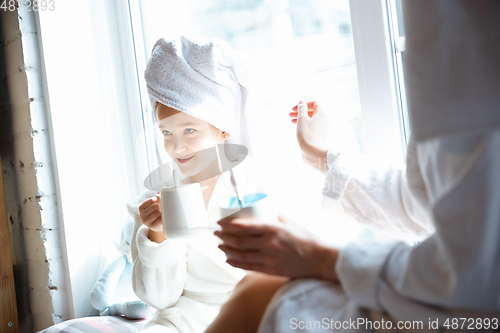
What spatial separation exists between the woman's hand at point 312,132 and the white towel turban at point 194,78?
17 centimetres

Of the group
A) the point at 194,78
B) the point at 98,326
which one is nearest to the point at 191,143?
the point at 194,78

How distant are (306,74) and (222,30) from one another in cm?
34

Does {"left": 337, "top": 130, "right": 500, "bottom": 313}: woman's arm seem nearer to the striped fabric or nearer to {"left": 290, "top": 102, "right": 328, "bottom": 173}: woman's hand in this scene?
{"left": 290, "top": 102, "right": 328, "bottom": 173}: woman's hand

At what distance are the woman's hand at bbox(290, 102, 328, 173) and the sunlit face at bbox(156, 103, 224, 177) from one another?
0.20 metres

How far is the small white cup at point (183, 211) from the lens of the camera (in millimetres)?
737

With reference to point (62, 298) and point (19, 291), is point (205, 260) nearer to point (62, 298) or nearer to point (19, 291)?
point (62, 298)

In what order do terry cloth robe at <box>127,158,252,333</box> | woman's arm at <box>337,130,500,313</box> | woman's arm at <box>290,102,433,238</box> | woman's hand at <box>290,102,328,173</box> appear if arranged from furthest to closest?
1. terry cloth robe at <box>127,158,252,333</box>
2. woman's hand at <box>290,102,328,173</box>
3. woman's arm at <box>290,102,433,238</box>
4. woman's arm at <box>337,130,500,313</box>

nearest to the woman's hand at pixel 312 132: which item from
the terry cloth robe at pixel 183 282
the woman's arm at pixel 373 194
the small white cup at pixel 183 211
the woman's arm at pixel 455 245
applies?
the woman's arm at pixel 373 194

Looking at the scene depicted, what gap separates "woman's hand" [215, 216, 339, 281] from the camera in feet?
1.73

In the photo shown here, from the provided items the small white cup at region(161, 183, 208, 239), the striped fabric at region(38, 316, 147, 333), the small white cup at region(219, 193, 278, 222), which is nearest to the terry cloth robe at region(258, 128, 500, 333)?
the small white cup at region(219, 193, 278, 222)

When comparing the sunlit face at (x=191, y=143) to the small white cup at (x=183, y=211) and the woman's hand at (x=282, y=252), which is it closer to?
the small white cup at (x=183, y=211)

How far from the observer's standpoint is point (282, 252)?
1.74 ft

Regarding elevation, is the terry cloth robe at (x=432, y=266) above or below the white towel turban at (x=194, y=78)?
below

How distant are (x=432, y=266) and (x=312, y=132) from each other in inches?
19.6
